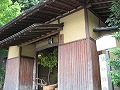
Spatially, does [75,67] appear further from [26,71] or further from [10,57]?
[10,57]

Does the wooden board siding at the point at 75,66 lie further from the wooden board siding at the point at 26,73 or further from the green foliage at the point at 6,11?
the green foliage at the point at 6,11

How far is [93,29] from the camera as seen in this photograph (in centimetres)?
791

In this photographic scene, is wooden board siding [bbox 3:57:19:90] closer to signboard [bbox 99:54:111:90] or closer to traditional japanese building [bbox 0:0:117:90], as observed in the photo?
traditional japanese building [bbox 0:0:117:90]

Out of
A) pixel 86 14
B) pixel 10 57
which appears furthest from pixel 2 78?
pixel 86 14

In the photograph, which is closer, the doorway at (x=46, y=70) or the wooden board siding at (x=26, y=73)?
the wooden board siding at (x=26, y=73)

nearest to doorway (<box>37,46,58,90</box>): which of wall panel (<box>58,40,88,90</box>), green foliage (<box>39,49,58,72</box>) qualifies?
green foliage (<box>39,49,58,72</box>)

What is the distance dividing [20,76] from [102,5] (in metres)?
5.62

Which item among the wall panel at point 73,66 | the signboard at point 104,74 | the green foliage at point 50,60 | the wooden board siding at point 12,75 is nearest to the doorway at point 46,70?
the green foliage at point 50,60

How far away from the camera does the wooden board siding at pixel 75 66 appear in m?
7.05

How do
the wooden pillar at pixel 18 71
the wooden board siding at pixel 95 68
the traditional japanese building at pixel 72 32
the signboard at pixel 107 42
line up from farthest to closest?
the wooden pillar at pixel 18 71 → the traditional japanese building at pixel 72 32 → the wooden board siding at pixel 95 68 → the signboard at pixel 107 42

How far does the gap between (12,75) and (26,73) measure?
0.79 meters

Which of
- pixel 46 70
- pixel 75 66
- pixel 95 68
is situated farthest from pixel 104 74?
pixel 46 70

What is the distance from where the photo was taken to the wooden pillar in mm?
10196

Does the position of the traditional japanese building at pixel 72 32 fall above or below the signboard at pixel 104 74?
above
